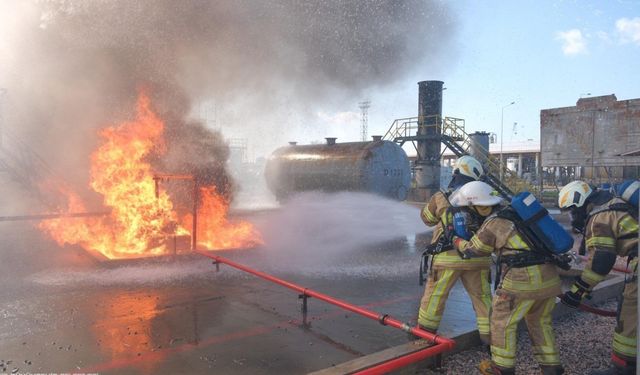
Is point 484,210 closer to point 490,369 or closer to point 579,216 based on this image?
point 579,216

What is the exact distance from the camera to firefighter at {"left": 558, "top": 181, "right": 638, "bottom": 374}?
370 cm

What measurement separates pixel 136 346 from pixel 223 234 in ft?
18.9

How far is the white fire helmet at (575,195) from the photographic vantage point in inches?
159

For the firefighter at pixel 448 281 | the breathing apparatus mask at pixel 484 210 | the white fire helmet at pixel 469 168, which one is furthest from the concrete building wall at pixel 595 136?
the breathing apparatus mask at pixel 484 210

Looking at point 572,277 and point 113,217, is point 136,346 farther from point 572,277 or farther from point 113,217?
point 572,277

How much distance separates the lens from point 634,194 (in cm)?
375

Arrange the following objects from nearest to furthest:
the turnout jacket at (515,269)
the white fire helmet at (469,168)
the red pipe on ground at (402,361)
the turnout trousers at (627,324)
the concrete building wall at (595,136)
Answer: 1. the red pipe on ground at (402,361)
2. the turnout jacket at (515,269)
3. the turnout trousers at (627,324)
4. the white fire helmet at (469,168)
5. the concrete building wall at (595,136)

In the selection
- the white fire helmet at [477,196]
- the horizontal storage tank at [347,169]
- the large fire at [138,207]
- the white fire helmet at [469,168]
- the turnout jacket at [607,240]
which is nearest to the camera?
the turnout jacket at [607,240]

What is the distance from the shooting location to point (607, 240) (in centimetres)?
371

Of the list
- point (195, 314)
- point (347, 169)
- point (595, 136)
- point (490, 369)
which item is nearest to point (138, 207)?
point (195, 314)

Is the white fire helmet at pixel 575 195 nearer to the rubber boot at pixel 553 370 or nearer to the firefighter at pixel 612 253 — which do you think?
the firefighter at pixel 612 253

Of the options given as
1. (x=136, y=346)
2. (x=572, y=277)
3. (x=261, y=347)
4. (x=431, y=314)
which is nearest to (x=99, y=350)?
(x=136, y=346)

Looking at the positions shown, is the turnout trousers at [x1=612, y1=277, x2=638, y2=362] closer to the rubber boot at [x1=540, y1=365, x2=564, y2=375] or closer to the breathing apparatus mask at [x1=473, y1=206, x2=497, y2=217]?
the rubber boot at [x1=540, y1=365, x2=564, y2=375]

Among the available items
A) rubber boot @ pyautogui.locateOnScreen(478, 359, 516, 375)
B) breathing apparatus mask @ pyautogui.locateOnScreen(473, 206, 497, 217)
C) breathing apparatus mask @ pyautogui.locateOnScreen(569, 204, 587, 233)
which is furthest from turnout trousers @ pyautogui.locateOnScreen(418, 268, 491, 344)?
breathing apparatus mask @ pyautogui.locateOnScreen(569, 204, 587, 233)
